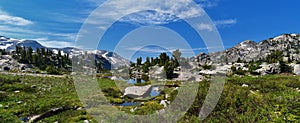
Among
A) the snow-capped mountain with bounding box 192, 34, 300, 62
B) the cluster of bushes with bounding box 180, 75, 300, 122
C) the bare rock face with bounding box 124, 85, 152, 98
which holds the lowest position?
the bare rock face with bounding box 124, 85, 152, 98

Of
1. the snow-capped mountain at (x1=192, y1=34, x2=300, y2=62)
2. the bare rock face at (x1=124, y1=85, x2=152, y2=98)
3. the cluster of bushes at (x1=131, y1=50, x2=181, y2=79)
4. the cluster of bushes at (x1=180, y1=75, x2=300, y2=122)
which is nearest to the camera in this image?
the cluster of bushes at (x1=180, y1=75, x2=300, y2=122)

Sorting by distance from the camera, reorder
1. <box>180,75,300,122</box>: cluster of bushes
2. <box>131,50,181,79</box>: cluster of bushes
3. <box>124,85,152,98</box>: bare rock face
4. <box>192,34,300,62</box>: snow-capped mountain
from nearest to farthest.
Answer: <box>180,75,300,122</box>: cluster of bushes < <box>124,85,152,98</box>: bare rock face < <box>131,50,181,79</box>: cluster of bushes < <box>192,34,300,62</box>: snow-capped mountain

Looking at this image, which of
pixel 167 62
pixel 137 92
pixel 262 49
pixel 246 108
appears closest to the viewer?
pixel 246 108

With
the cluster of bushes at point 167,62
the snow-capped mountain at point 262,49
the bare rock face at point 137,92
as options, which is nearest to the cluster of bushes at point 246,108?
the bare rock face at point 137,92

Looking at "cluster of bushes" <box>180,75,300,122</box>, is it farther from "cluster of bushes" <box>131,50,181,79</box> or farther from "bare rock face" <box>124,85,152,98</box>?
"cluster of bushes" <box>131,50,181,79</box>

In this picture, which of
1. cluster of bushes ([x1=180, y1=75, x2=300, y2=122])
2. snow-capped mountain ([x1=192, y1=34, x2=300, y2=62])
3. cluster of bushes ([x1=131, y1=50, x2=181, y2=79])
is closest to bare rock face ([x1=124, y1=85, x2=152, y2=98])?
cluster of bushes ([x1=180, y1=75, x2=300, y2=122])

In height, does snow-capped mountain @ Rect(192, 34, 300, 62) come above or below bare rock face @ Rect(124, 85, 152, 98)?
above

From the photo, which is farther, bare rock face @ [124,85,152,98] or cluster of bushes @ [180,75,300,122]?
bare rock face @ [124,85,152,98]

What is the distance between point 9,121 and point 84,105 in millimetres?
7451

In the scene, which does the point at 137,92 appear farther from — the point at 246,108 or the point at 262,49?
the point at 262,49

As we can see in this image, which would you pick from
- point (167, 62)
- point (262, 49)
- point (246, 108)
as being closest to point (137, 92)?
point (246, 108)

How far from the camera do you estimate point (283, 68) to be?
49094mm

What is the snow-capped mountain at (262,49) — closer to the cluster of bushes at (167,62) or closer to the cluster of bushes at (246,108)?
the cluster of bushes at (167,62)

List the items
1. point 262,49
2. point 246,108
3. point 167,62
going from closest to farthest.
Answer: point 246,108 < point 167,62 < point 262,49
